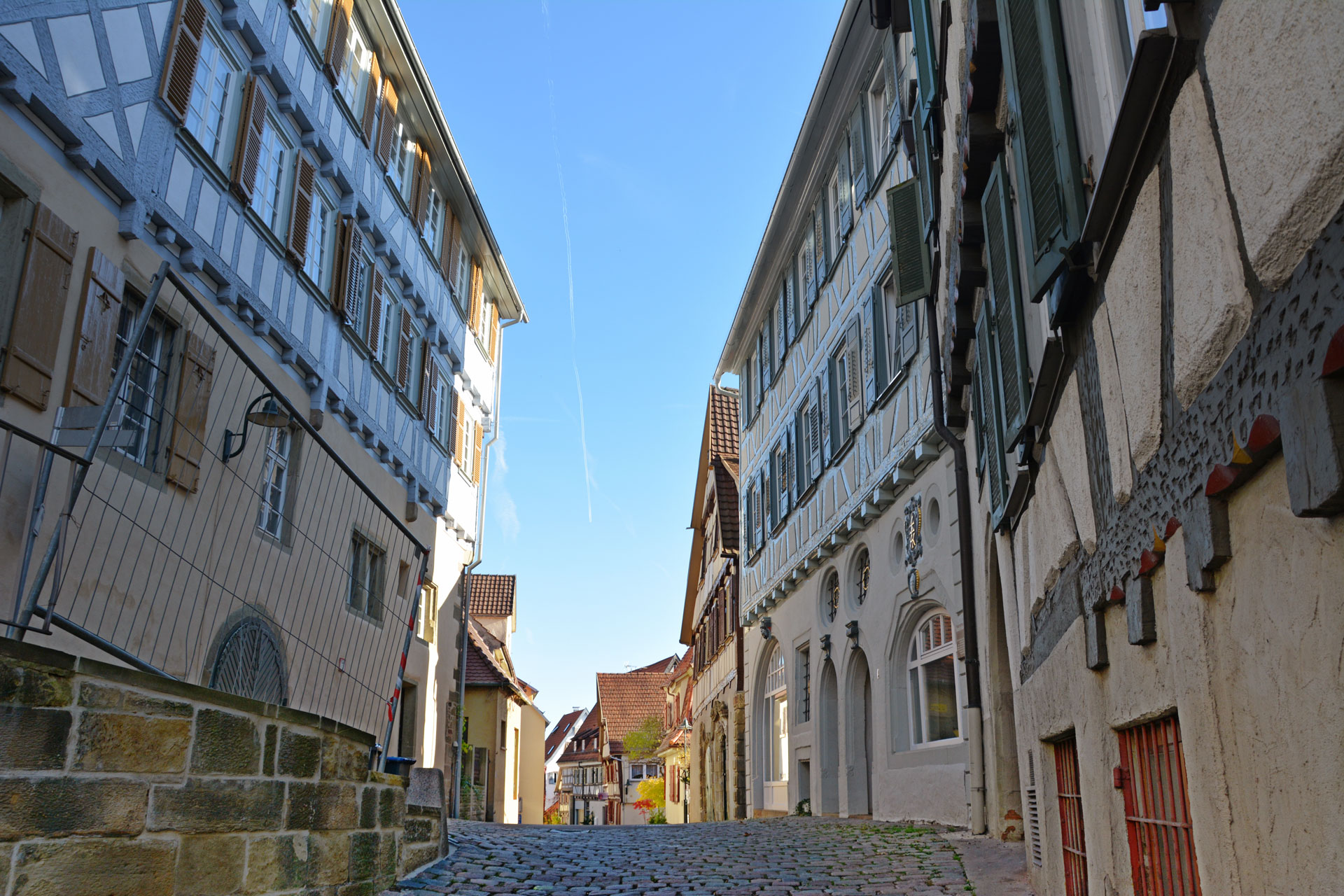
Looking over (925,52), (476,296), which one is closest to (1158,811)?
(925,52)

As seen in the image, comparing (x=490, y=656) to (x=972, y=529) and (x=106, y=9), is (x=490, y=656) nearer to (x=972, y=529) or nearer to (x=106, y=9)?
(x=972, y=529)

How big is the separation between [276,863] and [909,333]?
9514 millimetres

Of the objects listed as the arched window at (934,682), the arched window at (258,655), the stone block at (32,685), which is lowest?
the stone block at (32,685)

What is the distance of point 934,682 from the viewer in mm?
12547

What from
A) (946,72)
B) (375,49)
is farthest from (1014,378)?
(375,49)

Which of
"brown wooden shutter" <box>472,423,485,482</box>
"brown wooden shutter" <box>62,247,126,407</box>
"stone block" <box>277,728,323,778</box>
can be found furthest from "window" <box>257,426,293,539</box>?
"brown wooden shutter" <box>472,423,485,482</box>

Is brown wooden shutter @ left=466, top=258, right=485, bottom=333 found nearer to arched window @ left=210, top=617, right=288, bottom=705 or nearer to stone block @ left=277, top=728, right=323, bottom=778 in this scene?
arched window @ left=210, top=617, right=288, bottom=705

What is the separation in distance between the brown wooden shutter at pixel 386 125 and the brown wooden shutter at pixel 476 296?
4888mm

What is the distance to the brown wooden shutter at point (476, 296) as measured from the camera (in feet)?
65.4

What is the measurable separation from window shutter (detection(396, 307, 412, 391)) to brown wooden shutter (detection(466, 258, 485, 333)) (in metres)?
3.76

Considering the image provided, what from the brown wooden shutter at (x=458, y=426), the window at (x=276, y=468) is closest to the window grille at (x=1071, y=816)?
the window at (x=276, y=468)

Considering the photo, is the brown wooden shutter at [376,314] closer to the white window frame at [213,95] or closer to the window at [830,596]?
the white window frame at [213,95]

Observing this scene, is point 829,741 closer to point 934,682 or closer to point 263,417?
point 934,682

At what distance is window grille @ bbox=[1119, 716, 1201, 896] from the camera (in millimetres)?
2902
